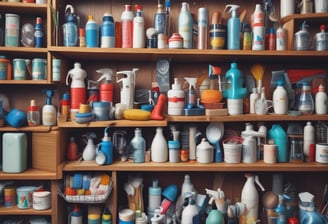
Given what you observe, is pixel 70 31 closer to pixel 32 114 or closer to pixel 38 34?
pixel 38 34

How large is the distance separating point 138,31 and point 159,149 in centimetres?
60

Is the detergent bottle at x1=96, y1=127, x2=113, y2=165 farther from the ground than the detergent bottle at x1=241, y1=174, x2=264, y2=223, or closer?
farther from the ground

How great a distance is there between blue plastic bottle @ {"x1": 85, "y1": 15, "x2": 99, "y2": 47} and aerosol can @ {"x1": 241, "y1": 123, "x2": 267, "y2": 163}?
0.88 m

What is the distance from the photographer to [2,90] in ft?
5.75

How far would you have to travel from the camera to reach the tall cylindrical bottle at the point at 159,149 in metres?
1.66

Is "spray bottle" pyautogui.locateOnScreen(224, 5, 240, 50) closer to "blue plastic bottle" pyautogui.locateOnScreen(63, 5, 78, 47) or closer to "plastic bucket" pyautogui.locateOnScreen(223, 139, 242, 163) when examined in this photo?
"plastic bucket" pyautogui.locateOnScreen(223, 139, 242, 163)

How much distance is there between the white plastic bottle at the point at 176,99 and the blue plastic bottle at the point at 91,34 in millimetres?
442

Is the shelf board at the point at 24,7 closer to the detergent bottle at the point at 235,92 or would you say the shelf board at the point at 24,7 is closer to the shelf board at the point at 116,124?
the shelf board at the point at 116,124

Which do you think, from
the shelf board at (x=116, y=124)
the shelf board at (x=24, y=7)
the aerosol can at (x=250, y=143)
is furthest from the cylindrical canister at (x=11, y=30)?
the aerosol can at (x=250, y=143)

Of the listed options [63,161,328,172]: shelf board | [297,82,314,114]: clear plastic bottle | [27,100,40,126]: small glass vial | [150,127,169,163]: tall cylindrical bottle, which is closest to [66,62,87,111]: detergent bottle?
[27,100,40,126]: small glass vial

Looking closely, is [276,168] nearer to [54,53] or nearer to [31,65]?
[54,53]

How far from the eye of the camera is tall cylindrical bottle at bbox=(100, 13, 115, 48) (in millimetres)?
1626

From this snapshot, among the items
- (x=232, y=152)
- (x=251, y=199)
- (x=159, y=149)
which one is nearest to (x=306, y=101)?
(x=232, y=152)

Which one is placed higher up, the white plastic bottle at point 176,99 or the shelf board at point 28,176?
the white plastic bottle at point 176,99
